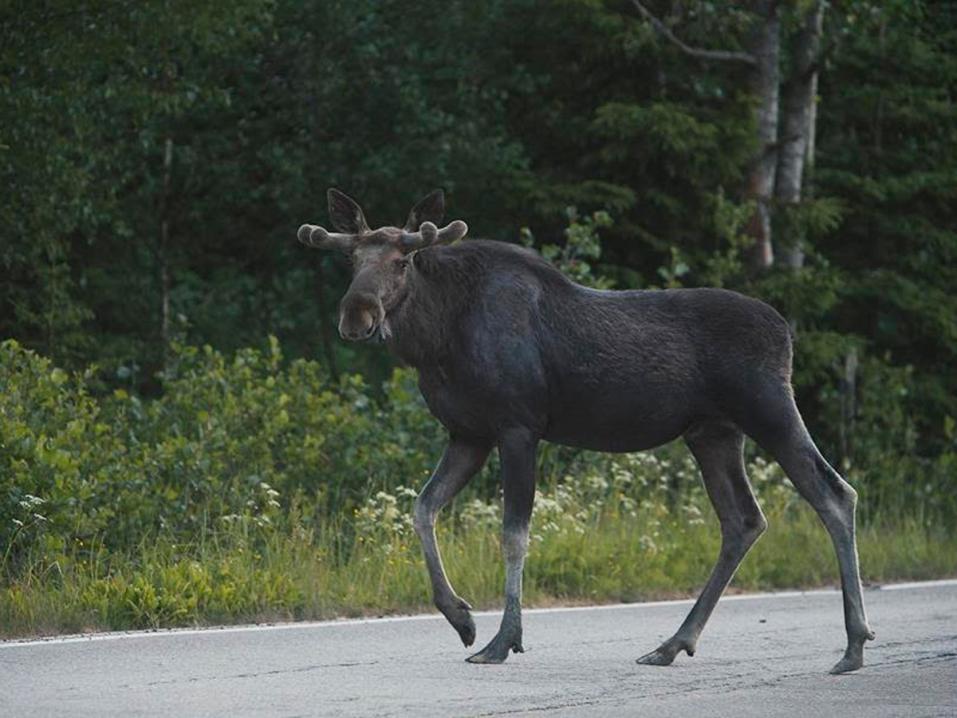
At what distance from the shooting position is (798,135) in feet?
84.8

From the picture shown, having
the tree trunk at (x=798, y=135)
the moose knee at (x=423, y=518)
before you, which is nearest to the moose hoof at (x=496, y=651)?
the moose knee at (x=423, y=518)

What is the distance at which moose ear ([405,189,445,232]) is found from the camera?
9.70 m

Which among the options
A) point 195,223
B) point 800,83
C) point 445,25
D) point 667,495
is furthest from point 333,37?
point 667,495

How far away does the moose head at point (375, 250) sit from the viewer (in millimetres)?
9227

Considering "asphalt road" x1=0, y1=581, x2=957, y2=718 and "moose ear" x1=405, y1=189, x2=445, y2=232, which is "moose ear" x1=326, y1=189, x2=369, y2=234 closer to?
"moose ear" x1=405, y1=189, x2=445, y2=232

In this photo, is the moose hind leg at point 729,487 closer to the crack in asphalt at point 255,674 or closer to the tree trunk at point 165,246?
the crack in asphalt at point 255,674

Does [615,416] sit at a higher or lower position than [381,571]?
higher

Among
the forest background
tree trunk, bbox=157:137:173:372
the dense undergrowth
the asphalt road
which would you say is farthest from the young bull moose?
tree trunk, bbox=157:137:173:372

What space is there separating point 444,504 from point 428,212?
1.41 meters

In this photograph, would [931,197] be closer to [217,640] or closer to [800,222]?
[800,222]

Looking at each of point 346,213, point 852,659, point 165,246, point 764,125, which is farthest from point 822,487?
point 165,246

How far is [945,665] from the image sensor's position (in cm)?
984

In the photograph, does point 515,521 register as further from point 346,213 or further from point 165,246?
point 165,246

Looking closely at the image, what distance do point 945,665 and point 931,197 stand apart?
64.9 ft
